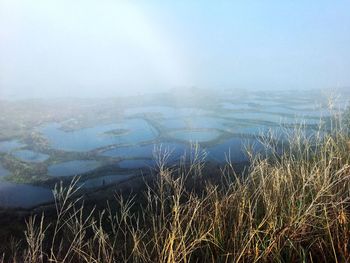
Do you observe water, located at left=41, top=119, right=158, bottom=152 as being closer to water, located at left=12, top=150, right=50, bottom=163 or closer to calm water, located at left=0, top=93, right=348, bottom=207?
calm water, located at left=0, top=93, right=348, bottom=207

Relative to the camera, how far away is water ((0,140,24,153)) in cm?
2342

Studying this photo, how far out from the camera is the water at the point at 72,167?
1908 cm

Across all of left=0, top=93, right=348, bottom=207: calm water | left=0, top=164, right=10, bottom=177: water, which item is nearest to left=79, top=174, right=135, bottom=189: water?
left=0, top=93, right=348, bottom=207: calm water

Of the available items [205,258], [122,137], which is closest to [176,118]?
[122,137]

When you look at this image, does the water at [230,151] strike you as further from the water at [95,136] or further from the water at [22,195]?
the water at [22,195]

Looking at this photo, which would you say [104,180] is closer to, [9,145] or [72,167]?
[72,167]

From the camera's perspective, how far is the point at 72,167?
2011 centimetres

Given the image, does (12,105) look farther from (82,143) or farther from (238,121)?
(238,121)

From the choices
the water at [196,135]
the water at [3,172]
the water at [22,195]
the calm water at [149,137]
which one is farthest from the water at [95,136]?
the water at [22,195]

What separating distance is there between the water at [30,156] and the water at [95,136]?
1586mm

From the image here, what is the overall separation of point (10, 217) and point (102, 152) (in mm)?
9349

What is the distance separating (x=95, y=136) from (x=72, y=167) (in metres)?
7.09

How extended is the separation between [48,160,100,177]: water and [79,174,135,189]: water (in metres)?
1.41

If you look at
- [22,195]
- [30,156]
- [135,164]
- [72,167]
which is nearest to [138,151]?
[135,164]
